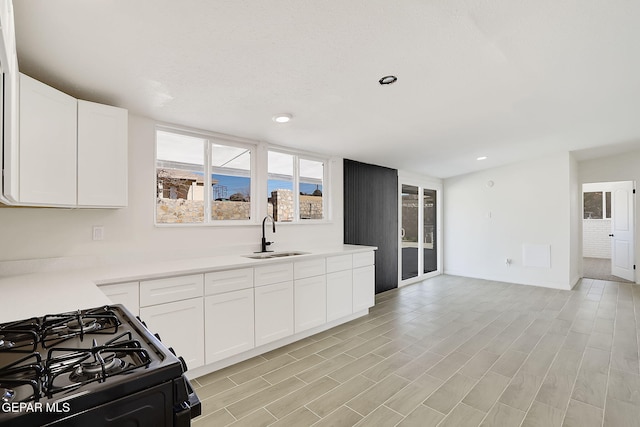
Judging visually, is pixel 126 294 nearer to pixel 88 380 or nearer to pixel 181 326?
pixel 181 326

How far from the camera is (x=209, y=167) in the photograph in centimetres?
317

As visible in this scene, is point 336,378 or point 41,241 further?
point 336,378

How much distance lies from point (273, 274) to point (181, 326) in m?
0.90

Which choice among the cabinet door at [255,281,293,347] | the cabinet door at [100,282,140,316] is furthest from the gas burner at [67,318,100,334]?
the cabinet door at [255,281,293,347]

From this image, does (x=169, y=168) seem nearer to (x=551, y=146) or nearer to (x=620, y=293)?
(x=551, y=146)

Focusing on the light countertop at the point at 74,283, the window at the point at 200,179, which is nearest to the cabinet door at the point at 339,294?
the light countertop at the point at 74,283

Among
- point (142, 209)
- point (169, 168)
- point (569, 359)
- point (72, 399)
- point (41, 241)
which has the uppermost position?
point (169, 168)

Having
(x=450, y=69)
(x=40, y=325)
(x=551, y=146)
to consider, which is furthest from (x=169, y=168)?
(x=551, y=146)

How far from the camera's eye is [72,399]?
26.8 inches

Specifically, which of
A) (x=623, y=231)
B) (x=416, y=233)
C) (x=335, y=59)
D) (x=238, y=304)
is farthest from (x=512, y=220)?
(x=238, y=304)

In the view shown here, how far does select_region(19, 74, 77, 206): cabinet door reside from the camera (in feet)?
5.81

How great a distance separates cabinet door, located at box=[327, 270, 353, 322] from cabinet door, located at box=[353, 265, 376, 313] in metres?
0.08

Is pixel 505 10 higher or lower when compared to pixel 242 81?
higher

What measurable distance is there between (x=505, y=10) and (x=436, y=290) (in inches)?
182
